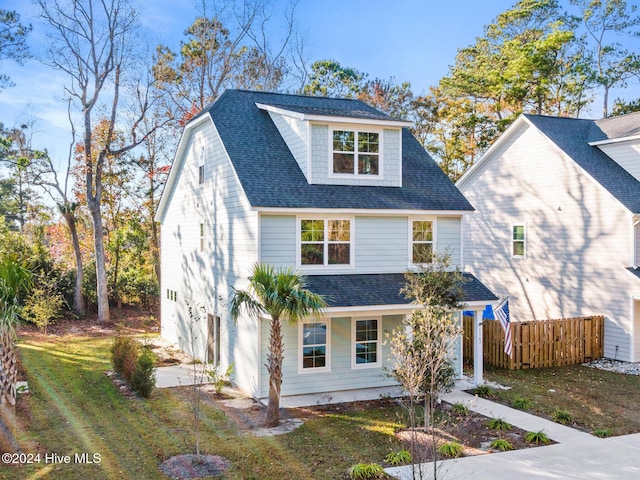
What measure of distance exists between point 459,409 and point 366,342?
3.27 metres

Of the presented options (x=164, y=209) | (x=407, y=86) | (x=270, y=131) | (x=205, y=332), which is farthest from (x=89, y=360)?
(x=407, y=86)

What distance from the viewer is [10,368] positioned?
10.0m

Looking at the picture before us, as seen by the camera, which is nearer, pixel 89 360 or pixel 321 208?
pixel 321 208

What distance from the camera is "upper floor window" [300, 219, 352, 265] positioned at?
570 inches

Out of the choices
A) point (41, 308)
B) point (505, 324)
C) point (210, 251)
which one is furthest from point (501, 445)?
point (41, 308)

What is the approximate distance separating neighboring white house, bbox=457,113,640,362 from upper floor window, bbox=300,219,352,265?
953cm

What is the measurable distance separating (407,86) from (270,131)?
22005 mm

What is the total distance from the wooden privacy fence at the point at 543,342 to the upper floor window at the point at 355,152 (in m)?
6.28

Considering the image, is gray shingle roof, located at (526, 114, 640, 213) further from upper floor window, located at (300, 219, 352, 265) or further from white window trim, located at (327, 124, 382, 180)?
upper floor window, located at (300, 219, 352, 265)

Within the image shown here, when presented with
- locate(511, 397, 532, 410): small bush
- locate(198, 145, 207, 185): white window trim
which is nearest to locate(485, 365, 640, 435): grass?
locate(511, 397, 532, 410): small bush

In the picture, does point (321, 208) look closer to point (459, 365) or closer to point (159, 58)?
point (459, 365)

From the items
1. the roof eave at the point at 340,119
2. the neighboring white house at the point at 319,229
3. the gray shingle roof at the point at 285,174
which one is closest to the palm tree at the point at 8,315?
the neighboring white house at the point at 319,229

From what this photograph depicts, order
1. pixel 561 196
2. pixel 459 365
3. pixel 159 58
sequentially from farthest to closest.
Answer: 1. pixel 159 58
2. pixel 561 196
3. pixel 459 365

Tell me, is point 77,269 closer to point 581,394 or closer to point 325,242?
point 325,242
